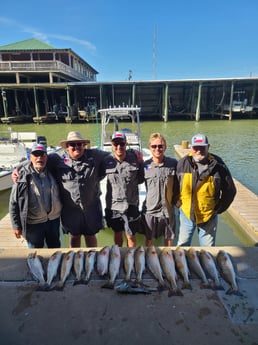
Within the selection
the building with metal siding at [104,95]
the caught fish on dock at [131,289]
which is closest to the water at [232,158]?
the caught fish on dock at [131,289]

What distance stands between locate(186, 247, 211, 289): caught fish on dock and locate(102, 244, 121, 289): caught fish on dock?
0.58 metres

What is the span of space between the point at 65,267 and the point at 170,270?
823 millimetres

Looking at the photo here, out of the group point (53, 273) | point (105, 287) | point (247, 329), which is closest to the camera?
point (247, 329)

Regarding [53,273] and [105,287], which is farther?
[53,273]

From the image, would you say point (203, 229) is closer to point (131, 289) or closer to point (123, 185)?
point (123, 185)

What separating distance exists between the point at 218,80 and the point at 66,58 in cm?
1880

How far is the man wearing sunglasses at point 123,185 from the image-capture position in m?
2.94

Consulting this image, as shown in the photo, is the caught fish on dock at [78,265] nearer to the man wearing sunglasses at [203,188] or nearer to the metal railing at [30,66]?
the man wearing sunglasses at [203,188]

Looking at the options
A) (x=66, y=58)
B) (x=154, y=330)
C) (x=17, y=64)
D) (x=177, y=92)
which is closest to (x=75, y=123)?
(x=17, y=64)

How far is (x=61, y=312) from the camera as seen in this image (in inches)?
61.6

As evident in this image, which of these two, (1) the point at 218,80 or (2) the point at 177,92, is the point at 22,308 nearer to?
(1) the point at 218,80

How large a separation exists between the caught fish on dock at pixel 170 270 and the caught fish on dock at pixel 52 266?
2.74 ft

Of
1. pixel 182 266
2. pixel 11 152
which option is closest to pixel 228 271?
pixel 182 266

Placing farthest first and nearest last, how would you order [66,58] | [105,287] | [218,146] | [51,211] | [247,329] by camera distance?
1. [66,58]
2. [218,146]
3. [51,211]
4. [105,287]
5. [247,329]
